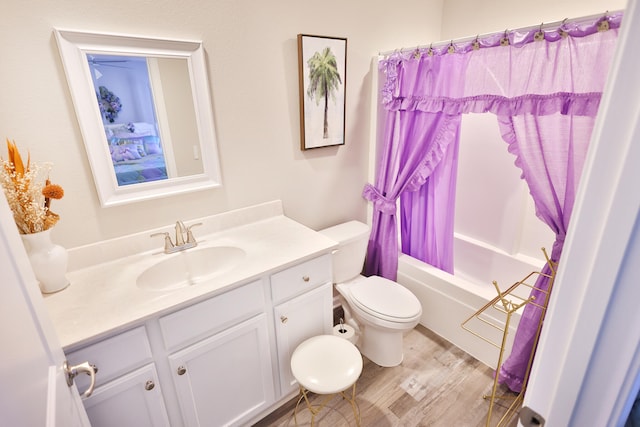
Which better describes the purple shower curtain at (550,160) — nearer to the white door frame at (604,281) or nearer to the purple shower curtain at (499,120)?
the purple shower curtain at (499,120)

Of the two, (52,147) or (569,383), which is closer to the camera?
(569,383)

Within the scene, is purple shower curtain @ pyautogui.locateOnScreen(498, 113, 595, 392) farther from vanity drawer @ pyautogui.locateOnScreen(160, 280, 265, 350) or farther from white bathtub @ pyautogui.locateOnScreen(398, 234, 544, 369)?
vanity drawer @ pyautogui.locateOnScreen(160, 280, 265, 350)

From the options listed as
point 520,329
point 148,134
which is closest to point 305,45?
point 148,134

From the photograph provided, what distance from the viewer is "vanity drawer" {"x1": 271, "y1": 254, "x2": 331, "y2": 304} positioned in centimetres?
149

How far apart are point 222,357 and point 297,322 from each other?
0.39 m

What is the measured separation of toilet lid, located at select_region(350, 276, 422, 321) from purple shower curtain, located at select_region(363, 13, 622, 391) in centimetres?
35

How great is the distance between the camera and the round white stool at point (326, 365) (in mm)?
1399

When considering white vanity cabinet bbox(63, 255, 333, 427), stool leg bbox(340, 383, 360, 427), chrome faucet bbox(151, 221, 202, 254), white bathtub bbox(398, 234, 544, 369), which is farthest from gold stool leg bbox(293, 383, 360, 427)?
chrome faucet bbox(151, 221, 202, 254)

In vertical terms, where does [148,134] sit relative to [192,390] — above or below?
above

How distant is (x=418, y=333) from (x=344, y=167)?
1286mm

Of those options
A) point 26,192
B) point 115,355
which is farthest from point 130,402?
point 26,192

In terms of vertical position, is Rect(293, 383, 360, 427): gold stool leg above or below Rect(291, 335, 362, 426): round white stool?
below

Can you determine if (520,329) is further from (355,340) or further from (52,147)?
(52,147)

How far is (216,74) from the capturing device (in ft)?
5.17
